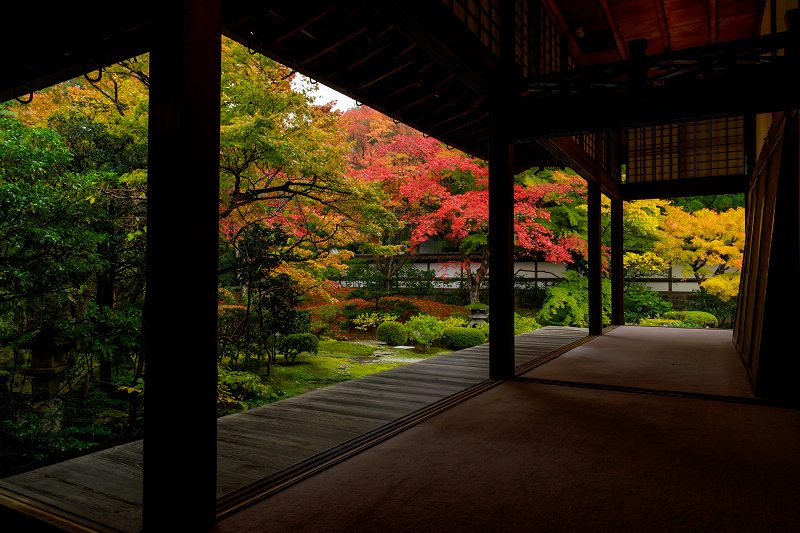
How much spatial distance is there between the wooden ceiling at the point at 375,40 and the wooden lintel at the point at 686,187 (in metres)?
2.96

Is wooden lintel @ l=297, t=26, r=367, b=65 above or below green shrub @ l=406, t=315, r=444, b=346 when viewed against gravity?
above

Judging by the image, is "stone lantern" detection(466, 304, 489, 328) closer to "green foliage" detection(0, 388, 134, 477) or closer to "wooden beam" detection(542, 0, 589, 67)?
"wooden beam" detection(542, 0, 589, 67)

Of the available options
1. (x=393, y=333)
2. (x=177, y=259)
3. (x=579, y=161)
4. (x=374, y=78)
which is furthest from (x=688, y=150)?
(x=177, y=259)

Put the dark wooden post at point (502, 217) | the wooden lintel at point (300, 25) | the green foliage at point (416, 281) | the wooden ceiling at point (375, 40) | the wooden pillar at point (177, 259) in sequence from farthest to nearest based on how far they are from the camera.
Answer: the green foliage at point (416, 281) < the dark wooden post at point (502, 217) < the wooden lintel at point (300, 25) < the wooden ceiling at point (375, 40) < the wooden pillar at point (177, 259)

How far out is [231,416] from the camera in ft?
11.1

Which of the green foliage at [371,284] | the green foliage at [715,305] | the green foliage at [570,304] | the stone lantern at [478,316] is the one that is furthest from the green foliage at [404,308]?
the green foliage at [715,305]

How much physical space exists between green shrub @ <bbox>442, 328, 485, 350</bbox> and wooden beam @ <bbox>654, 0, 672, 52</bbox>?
5.47 meters

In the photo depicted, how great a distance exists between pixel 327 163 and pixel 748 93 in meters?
4.33

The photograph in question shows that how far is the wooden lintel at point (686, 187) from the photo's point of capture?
28.4ft

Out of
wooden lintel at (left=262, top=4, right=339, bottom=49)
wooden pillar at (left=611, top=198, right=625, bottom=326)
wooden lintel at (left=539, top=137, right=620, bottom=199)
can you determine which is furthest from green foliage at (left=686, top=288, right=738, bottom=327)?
wooden lintel at (left=262, top=4, right=339, bottom=49)

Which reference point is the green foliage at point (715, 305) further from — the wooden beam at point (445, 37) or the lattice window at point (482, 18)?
the wooden beam at point (445, 37)

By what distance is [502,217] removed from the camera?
472 centimetres

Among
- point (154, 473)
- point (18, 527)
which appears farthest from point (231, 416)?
point (154, 473)

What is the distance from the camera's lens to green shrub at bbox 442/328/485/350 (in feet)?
30.5
